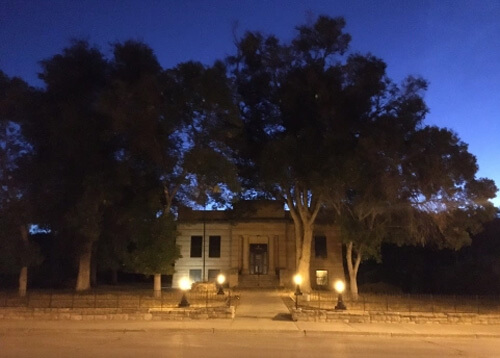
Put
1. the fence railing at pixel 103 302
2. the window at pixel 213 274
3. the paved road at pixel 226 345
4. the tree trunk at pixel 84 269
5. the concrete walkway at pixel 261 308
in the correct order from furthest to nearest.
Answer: the window at pixel 213 274, the tree trunk at pixel 84 269, the fence railing at pixel 103 302, the concrete walkway at pixel 261 308, the paved road at pixel 226 345

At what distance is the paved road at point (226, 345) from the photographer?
1191 cm

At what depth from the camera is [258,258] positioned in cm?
3791

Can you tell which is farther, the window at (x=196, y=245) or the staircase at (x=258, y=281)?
the window at (x=196, y=245)

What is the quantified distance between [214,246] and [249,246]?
8.29 ft

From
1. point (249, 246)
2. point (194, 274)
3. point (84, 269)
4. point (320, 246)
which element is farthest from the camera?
point (249, 246)

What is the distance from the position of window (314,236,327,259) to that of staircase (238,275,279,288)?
3.87m

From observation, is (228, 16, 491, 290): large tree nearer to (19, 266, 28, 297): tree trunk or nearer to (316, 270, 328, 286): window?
(316, 270, 328, 286): window

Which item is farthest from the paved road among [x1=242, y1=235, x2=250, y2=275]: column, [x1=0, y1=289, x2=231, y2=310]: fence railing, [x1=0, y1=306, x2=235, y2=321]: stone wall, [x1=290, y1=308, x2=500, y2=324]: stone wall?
[x1=242, y1=235, x2=250, y2=275]: column

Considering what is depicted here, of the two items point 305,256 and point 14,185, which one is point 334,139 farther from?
point 14,185

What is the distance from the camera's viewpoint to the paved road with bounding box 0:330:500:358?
1191cm

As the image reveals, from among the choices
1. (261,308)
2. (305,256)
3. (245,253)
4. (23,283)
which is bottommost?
(261,308)

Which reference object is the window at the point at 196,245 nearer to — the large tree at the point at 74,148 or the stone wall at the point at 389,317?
the large tree at the point at 74,148

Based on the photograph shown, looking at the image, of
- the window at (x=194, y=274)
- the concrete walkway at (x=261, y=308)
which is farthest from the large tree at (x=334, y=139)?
the window at (x=194, y=274)

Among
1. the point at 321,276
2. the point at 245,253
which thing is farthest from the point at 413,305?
the point at 245,253
